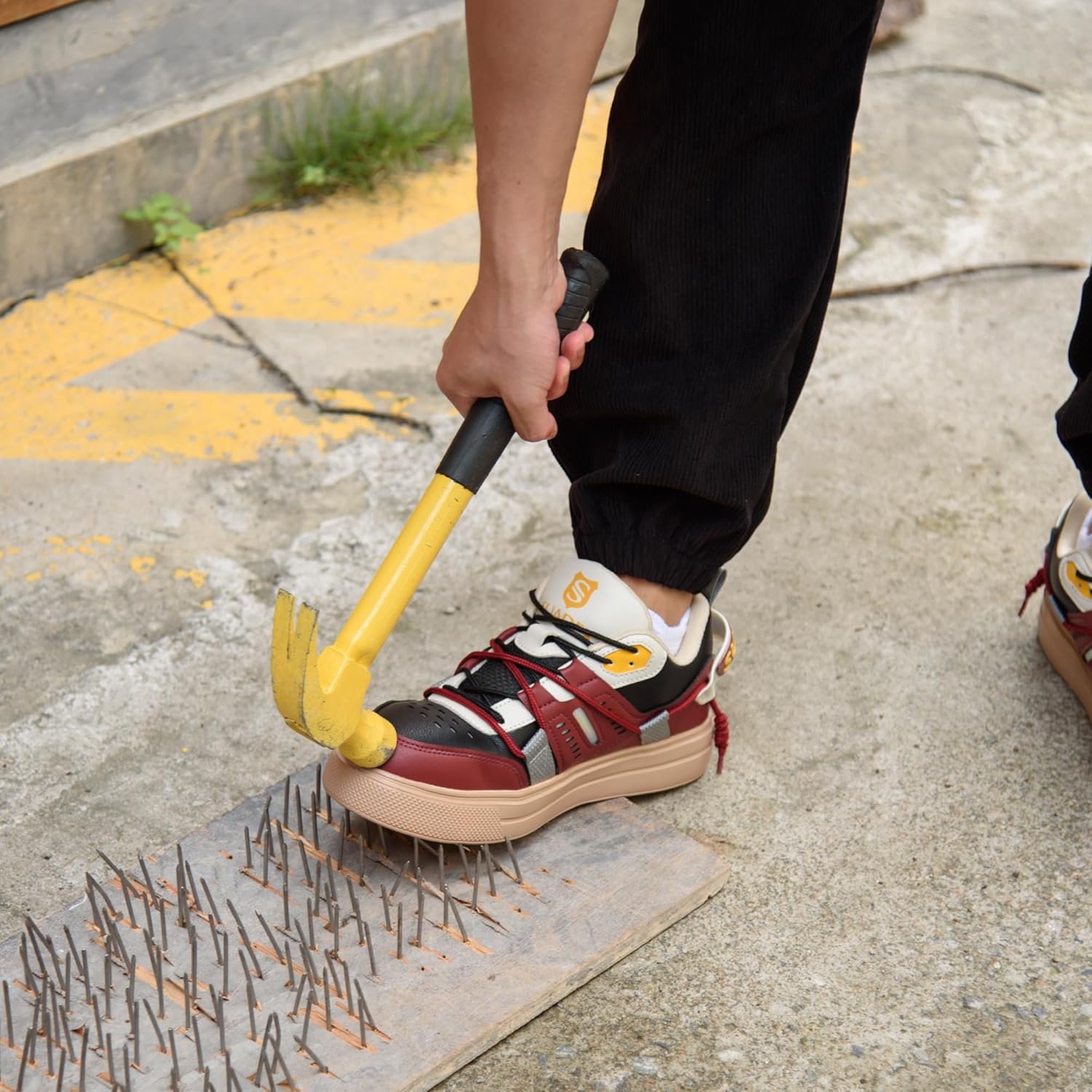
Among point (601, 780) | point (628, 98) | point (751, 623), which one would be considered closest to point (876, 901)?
point (601, 780)

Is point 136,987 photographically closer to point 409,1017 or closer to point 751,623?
point 409,1017

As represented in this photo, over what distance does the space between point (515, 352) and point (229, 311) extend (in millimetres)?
1460

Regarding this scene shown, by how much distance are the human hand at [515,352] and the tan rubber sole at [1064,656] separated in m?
0.85

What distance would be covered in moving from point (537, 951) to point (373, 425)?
3.94ft

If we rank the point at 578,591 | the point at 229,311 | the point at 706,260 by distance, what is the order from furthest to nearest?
the point at 229,311, the point at 578,591, the point at 706,260

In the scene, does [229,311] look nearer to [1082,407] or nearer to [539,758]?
[539,758]

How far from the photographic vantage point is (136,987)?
4.36 ft

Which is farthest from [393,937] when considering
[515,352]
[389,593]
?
[515,352]

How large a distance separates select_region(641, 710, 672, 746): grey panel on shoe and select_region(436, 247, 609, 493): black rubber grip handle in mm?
390

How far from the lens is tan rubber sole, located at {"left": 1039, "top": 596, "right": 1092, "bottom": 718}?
1772 millimetres

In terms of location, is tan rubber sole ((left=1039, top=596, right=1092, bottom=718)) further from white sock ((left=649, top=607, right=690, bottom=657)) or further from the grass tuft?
the grass tuft

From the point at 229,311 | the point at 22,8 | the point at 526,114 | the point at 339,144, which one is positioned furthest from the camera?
the point at 339,144

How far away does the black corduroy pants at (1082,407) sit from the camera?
64.1 inches

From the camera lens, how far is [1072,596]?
69.4 inches
